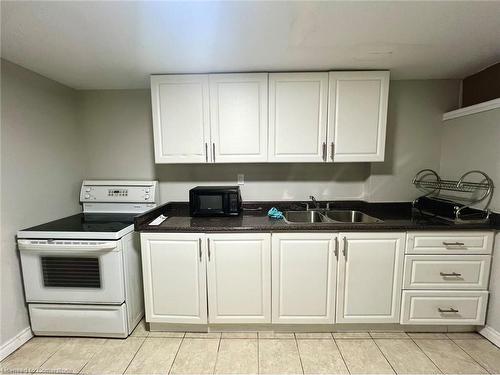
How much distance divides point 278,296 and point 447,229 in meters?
1.37

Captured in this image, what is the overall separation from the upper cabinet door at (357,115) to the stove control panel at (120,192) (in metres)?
1.73

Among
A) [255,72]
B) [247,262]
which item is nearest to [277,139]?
[255,72]

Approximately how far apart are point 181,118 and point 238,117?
0.49 meters

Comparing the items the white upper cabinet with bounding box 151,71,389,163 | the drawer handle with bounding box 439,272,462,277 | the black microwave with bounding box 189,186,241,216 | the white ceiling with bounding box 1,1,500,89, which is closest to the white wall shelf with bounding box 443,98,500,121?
the white ceiling with bounding box 1,1,500,89

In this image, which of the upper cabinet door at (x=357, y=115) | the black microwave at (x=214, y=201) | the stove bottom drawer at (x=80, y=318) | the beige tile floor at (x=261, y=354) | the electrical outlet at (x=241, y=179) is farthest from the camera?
the electrical outlet at (x=241, y=179)

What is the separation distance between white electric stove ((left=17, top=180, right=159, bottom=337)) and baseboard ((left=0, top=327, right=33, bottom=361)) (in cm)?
5

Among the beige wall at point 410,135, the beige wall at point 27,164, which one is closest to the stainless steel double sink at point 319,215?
the beige wall at point 410,135

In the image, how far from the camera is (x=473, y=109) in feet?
6.18

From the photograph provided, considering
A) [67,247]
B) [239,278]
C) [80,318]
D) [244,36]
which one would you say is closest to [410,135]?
[244,36]

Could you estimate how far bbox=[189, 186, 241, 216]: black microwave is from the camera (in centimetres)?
204

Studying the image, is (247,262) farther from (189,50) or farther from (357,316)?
(189,50)

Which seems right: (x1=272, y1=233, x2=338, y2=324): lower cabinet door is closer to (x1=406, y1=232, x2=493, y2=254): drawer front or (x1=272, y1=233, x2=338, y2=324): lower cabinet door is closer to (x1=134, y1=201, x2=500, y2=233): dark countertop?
(x1=134, y1=201, x2=500, y2=233): dark countertop

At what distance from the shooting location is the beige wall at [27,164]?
5.44 ft

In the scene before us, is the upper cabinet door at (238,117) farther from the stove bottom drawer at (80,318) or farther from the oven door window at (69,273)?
the stove bottom drawer at (80,318)
